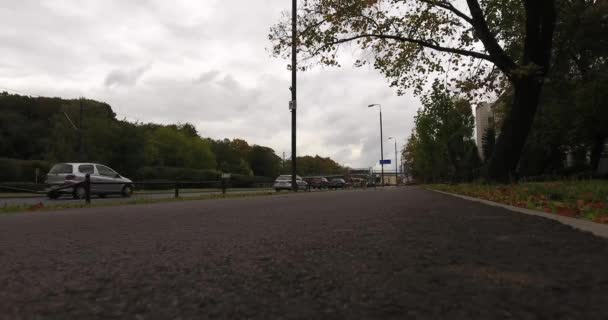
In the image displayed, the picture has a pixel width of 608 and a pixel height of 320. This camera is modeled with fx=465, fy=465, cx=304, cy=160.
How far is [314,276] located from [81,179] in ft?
71.0

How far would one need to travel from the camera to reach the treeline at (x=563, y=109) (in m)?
18.9

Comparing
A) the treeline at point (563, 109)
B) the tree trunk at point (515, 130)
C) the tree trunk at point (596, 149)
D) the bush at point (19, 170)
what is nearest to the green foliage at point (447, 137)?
the treeline at point (563, 109)

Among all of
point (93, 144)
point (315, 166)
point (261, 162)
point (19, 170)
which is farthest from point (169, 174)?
point (315, 166)

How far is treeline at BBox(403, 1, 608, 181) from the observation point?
746 inches

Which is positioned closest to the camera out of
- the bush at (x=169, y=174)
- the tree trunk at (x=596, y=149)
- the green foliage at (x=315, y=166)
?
the tree trunk at (x=596, y=149)

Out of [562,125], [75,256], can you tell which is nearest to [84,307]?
[75,256]

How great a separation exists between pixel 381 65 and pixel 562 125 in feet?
63.9

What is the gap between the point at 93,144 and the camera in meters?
44.7

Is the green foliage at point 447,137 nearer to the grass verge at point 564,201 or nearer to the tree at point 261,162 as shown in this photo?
the grass verge at point 564,201

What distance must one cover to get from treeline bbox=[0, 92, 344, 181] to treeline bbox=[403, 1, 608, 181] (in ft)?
93.4

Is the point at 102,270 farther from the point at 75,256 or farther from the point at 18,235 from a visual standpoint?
the point at 18,235

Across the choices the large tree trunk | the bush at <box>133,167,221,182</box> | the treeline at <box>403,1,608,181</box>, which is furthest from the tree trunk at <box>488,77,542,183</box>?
the bush at <box>133,167,221,182</box>

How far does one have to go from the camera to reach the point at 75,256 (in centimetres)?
334

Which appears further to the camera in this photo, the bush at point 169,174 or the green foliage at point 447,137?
the bush at point 169,174
